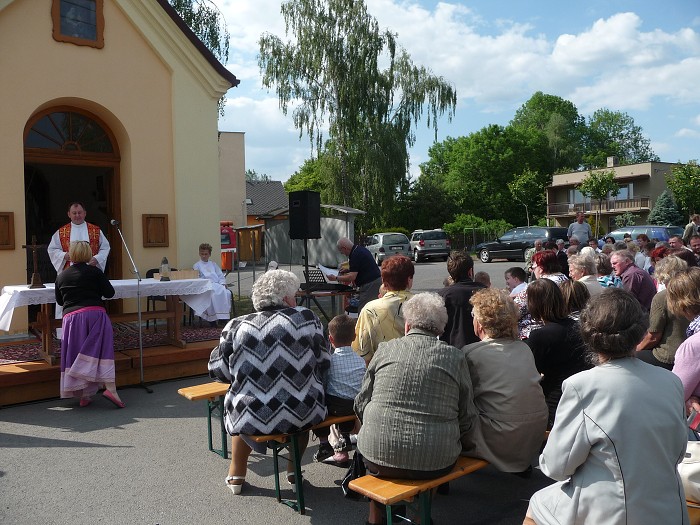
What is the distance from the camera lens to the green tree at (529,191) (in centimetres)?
5231

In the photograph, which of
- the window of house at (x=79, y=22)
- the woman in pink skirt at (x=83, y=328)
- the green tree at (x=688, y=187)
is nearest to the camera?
the woman in pink skirt at (x=83, y=328)

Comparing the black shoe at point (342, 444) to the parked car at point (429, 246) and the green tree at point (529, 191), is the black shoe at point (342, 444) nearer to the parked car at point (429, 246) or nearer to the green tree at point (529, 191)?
the parked car at point (429, 246)

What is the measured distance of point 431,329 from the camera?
3.46 meters

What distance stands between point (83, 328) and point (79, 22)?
5.56 metres

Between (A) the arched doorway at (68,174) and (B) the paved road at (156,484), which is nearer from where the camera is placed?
(B) the paved road at (156,484)

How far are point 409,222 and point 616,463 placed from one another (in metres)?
40.9

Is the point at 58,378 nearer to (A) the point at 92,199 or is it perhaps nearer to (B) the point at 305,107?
Answer: (A) the point at 92,199

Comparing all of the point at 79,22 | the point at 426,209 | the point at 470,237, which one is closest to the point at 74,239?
the point at 79,22

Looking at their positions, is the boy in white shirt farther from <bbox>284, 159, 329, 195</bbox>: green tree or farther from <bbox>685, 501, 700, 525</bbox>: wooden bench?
<bbox>284, 159, 329, 195</bbox>: green tree

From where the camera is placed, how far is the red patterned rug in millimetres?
7426

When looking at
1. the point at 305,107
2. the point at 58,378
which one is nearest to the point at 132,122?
the point at 58,378

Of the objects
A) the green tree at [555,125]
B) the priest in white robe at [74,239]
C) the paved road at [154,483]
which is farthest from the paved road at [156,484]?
the green tree at [555,125]

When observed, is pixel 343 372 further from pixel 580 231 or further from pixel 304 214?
pixel 580 231

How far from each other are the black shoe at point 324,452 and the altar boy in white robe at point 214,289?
4.87 m
